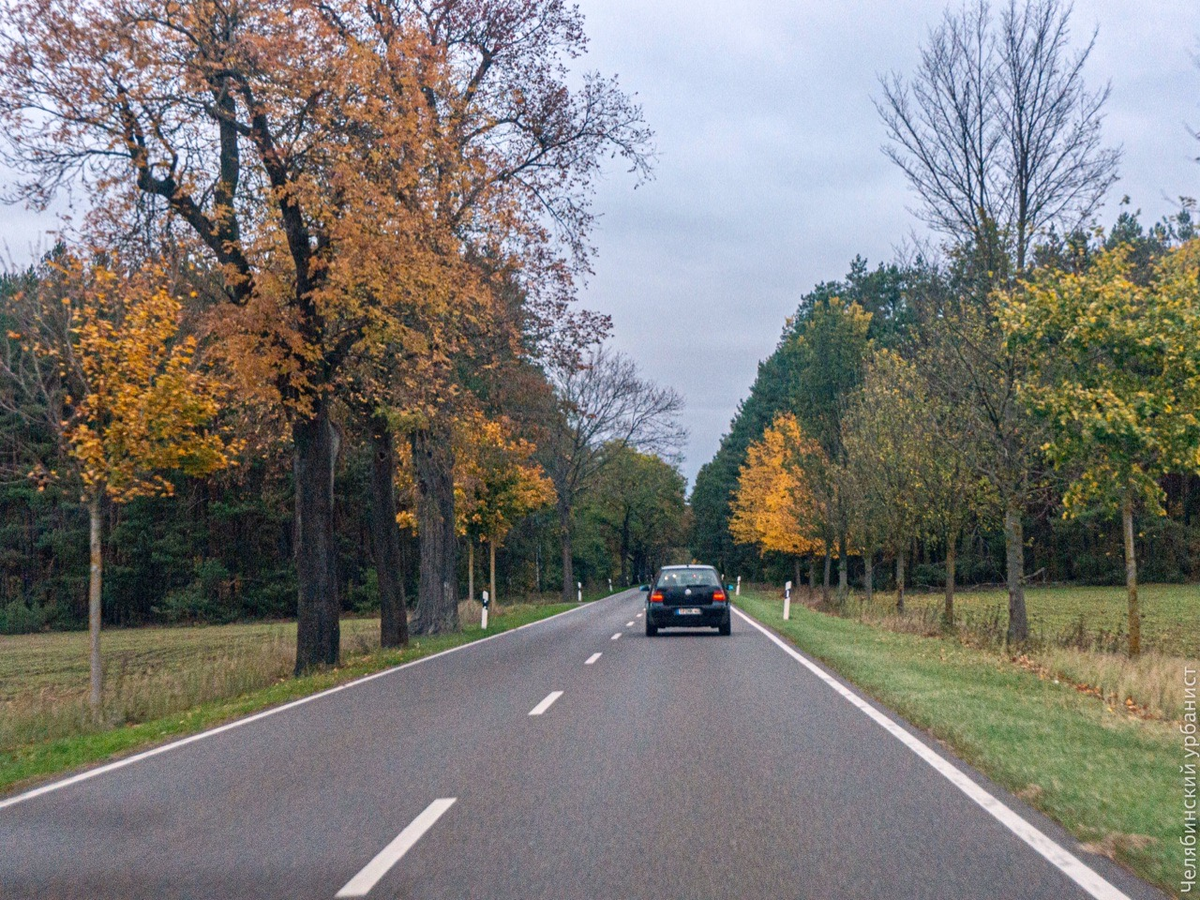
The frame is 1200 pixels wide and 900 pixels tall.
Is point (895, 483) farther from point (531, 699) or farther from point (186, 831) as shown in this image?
point (186, 831)

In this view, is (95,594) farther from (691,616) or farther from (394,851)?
(691,616)

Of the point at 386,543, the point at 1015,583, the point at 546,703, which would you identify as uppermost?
the point at 386,543

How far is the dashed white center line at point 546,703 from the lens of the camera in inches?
441

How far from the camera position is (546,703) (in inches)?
467

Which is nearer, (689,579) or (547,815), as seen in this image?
(547,815)

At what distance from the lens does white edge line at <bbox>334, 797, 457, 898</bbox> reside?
5133mm

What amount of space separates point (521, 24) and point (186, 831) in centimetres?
1771

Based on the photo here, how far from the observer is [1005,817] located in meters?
6.36

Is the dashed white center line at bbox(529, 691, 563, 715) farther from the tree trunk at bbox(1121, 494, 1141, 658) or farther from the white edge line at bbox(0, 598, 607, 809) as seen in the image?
the tree trunk at bbox(1121, 494, 1141, 658)

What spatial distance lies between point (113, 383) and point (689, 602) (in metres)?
12.3

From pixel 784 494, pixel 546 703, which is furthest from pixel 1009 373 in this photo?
pixel 784 494

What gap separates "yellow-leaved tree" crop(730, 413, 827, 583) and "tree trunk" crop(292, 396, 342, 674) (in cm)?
2432

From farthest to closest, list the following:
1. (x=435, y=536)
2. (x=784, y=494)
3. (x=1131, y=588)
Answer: (x=784, y=494), (x=435, y=536), (x=1131, y=588)

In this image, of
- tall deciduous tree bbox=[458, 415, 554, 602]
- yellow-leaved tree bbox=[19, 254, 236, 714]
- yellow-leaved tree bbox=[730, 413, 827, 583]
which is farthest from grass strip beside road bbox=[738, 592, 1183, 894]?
yellow-leaved tree bbox=[730, 413, 827, 583]
